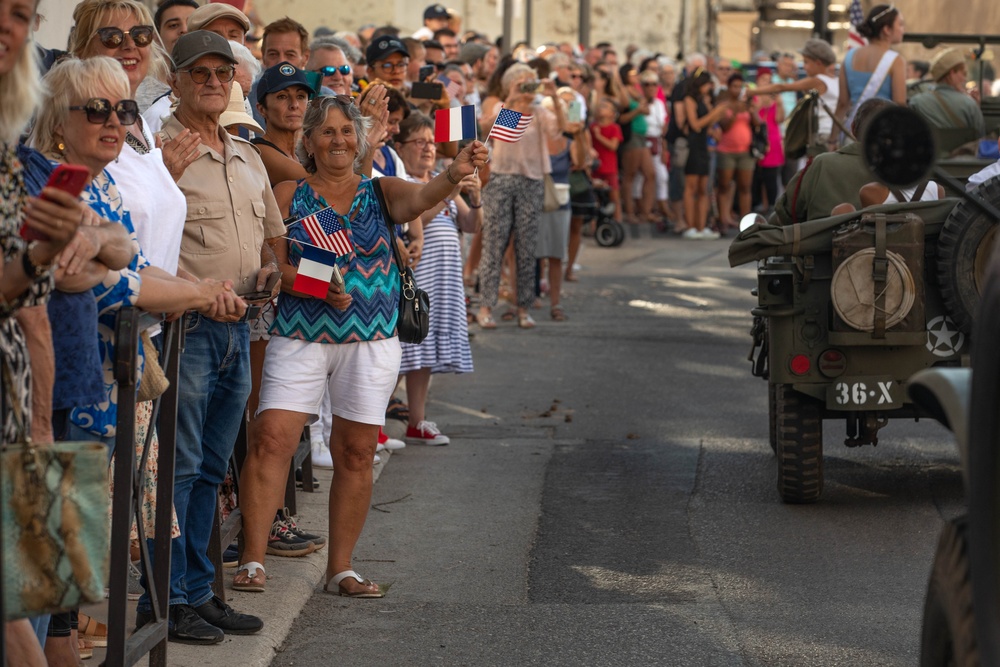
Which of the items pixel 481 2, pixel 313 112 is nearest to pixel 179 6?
pixel 313 112

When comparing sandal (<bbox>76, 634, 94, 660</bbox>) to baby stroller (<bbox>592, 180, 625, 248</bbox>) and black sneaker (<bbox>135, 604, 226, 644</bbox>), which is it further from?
baby stroller (<bbox>592, 180, 625, 248</bbox>)

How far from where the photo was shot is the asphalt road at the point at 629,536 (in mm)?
5465

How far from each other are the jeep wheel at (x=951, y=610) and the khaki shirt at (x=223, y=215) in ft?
9.06

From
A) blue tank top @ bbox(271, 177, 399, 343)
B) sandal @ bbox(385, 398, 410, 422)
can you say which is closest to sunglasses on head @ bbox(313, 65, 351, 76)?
blue tank top @ bbox(271, 177, 399, 343)

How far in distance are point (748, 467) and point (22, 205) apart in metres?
5.55

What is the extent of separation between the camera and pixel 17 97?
3.42 metres

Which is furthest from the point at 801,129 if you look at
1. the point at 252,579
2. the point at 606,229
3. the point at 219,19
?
the point at 606,229

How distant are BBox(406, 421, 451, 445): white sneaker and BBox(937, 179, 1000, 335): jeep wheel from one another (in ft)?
10.4

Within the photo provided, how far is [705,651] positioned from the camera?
533cm

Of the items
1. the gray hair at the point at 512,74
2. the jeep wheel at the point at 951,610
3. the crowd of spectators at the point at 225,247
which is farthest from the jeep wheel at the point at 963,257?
the gray hair at the point at 512,74

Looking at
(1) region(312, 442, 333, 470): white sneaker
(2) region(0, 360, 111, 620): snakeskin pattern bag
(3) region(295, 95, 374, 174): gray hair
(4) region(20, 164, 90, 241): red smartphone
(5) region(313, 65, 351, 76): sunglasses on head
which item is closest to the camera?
(2) region(0, 360, 111, 620): snakeskin pattern bag

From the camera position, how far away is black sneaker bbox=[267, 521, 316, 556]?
6449 mm

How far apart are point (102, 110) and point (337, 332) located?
70.5 inches

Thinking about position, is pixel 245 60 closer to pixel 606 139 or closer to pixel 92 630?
pixel 92 630
